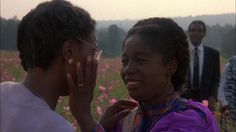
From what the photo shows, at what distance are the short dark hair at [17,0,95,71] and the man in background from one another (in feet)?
14.1

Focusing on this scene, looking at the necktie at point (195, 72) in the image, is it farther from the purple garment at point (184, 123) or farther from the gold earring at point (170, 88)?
the purple garment at point (184, 123)

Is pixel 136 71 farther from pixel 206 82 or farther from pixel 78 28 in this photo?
pixel 206 82

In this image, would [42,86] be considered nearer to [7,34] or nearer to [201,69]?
[201,69]

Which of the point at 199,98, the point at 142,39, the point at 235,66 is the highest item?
the point at 142,39

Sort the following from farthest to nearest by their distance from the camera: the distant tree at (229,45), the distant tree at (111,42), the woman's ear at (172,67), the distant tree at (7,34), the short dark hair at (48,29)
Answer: the distant tree at (229,45) → the distant tree at (111,42) → the distant tree at (7,34) → the woman's ear at (172,67) → the short dark hair at (48,29)

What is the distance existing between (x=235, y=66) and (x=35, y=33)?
12.0ft

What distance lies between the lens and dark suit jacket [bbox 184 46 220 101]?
6301mm

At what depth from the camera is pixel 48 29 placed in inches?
75.4

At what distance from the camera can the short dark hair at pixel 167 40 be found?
2.14m

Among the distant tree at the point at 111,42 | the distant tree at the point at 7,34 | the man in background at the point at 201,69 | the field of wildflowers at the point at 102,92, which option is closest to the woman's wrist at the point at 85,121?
the field of wildflowers at the point at 102,92

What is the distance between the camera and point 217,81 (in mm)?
6441

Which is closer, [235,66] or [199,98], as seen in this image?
[235,66]

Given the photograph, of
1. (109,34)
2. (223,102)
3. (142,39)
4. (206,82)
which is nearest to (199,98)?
(206,82)

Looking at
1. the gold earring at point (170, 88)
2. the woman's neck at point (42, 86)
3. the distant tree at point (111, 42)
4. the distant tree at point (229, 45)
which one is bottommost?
the distant tree at point (229, 45)
